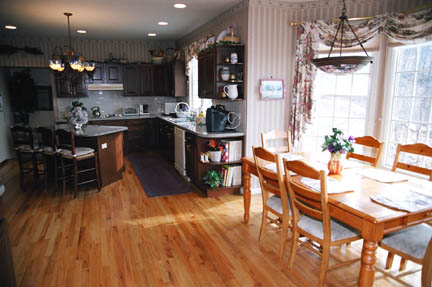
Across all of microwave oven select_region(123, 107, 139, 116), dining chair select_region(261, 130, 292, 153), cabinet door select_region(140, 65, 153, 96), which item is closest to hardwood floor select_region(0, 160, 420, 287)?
dining chair select_region(261, 130, 292, 153)

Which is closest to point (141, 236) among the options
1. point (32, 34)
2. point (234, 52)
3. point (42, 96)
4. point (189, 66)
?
point (234, 52)

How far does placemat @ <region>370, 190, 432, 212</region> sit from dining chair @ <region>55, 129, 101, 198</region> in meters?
3.82

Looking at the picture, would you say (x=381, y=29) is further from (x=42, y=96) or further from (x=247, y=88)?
(x=42, y=96)

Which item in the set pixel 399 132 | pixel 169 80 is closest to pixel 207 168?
pixel 399 132

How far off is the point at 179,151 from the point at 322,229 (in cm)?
347

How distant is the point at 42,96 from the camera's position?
7707 mm

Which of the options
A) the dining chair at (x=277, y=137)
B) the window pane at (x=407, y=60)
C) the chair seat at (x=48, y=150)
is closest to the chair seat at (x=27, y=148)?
the chair seat at (x=48, y=150)

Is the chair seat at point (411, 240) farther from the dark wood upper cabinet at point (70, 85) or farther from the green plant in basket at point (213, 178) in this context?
the dark wood upper cabinet at point (70, 85)

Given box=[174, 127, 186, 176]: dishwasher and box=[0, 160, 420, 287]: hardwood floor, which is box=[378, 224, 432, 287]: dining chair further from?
box=[174, 127, 186, 176]: dishwasher

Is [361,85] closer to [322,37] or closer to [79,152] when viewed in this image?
[322,37]

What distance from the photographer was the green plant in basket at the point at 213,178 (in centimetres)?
435

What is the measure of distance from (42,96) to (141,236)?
6.18 metres

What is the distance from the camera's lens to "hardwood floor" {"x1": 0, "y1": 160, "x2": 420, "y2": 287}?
2547 millimetres

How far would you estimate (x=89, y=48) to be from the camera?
7156mm
